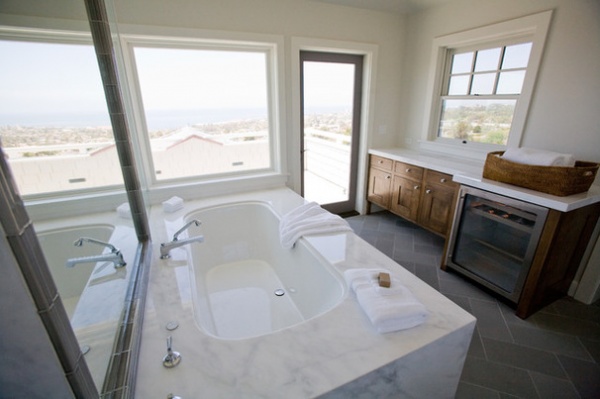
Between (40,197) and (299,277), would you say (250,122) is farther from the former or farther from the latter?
(40,197)

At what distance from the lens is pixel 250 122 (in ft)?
9.30

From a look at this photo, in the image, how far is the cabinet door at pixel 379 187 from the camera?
10.7 ft

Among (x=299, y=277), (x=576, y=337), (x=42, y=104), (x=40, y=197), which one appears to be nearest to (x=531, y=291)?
(x=576, y=337)

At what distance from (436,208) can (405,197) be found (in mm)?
409

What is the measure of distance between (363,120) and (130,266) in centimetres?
292

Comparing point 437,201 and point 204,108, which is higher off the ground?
point 204,108

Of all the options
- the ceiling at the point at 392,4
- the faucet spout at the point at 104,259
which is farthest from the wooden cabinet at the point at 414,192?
the faucet spout at the point at 104,259

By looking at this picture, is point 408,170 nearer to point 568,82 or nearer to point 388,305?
point 568,82

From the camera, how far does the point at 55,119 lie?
94cm

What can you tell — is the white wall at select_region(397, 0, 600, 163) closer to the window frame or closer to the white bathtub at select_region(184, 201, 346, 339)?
the window frame

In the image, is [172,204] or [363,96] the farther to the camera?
[363,96]

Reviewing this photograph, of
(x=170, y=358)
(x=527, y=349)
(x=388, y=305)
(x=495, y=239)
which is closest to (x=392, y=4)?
(x=495, y=239)

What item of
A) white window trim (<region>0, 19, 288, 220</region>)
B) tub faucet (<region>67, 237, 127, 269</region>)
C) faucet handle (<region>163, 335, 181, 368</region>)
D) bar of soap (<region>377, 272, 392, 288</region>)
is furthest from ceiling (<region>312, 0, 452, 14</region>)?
faucet handle (<region>163, 335, 181, 368</region>)

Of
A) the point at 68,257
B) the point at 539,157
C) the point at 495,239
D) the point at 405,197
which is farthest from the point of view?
the point at 405,197
